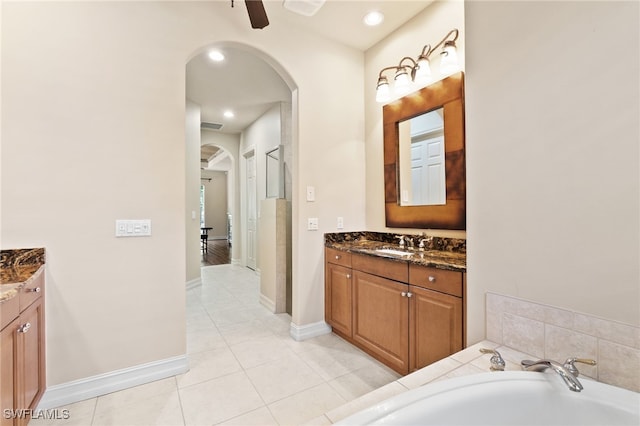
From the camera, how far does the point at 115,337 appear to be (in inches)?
72.3

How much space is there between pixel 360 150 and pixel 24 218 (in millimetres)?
2600

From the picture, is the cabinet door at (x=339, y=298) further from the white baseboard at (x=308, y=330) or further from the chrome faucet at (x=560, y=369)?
the chrome faucet at (x=560, y=369)

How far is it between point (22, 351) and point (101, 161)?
43.1 inches

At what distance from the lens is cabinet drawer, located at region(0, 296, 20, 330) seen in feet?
3.67

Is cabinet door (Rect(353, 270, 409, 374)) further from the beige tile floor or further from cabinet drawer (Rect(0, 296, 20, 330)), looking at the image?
cabinet drawer (Rect(0, 296, 20, 330))

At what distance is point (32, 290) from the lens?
147 centimetres

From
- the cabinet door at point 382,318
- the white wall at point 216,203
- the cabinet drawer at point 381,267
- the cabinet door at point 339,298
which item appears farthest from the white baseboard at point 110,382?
the white wall at point 216,203

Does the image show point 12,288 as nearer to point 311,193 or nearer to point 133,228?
point 133,228

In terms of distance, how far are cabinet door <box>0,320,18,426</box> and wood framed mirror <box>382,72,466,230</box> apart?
2501 millimetres

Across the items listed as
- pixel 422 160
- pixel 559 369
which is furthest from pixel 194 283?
pixel 559 369

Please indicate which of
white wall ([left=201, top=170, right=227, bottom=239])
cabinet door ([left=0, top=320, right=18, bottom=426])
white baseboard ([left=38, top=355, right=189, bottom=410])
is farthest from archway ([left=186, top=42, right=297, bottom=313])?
white wall ([left=201, top=170, right=227, bottom=239])

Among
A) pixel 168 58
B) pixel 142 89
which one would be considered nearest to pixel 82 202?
pixel 142 89

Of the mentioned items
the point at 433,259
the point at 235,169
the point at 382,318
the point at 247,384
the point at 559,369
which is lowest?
the point at 247,384

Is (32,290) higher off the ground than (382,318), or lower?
higher
